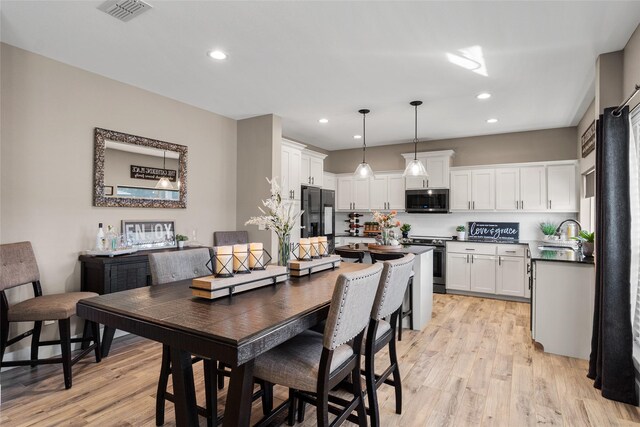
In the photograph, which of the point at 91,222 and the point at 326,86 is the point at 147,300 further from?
the point at 326,86

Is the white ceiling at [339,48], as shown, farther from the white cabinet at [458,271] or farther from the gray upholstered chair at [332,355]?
the white cabinet at [458,271]

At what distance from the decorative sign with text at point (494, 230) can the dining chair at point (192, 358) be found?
194 inches

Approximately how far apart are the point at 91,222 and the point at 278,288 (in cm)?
246

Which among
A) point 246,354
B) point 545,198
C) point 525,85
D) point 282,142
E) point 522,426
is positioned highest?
point 525,85

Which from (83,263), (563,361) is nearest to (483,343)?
(563,361)

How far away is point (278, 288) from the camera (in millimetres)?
2020

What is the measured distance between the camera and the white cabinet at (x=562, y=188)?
5.09 meters

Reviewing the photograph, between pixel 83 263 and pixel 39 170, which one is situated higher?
pixel 39 170

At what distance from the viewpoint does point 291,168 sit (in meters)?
5.13

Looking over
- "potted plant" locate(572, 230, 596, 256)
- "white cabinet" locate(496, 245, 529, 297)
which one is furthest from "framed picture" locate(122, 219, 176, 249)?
"white cabinet" locate(496, 245, 529, 297)

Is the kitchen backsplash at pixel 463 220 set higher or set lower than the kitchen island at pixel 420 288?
higher

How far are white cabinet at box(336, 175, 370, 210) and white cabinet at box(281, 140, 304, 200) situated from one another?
1817 millimetres

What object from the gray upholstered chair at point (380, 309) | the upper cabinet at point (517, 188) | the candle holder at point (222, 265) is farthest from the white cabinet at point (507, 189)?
the candle holder at point (222, 265)

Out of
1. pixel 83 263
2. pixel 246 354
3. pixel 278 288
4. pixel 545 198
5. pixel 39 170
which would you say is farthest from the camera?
pixel 545 198
